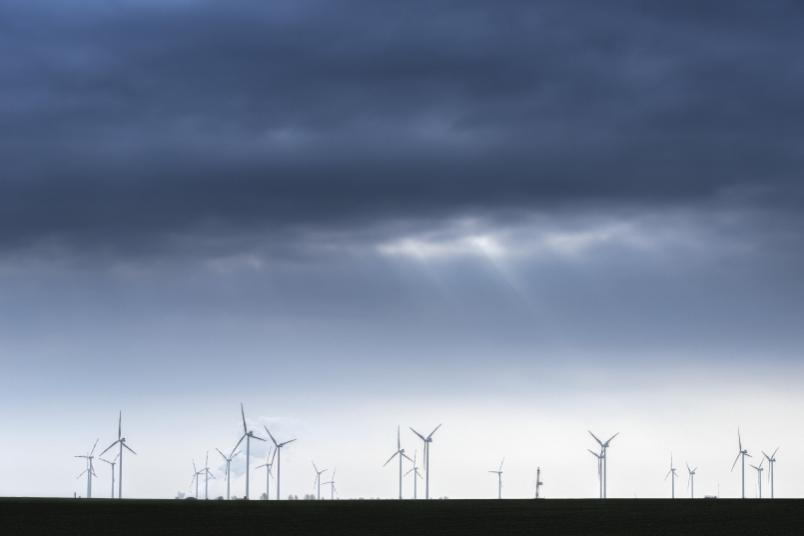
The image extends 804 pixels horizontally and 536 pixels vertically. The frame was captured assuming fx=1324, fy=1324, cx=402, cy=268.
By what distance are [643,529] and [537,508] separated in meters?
47.2

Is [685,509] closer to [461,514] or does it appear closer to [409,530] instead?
[461,514]

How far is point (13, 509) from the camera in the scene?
146 metres

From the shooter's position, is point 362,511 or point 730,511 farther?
point 362,511

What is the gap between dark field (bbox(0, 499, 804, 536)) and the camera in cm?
10519

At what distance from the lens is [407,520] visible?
12219cm

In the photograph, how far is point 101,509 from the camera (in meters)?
149

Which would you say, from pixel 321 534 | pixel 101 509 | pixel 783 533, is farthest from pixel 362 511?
pixel 783 533

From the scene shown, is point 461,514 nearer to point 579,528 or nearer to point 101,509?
point 579,528

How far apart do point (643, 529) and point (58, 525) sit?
50119mm

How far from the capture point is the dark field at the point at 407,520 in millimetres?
105188

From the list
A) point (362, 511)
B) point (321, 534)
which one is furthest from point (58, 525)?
point (362, 511)

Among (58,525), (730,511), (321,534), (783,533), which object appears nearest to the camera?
(783,533)

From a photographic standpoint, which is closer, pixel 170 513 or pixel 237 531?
pixel 237 531

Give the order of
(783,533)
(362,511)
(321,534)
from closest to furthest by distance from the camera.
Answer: (783,533), (321,534), (362,511)
